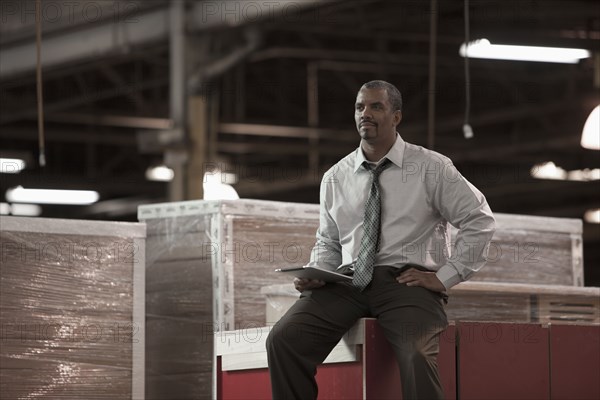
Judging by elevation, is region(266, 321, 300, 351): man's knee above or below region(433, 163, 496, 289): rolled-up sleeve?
below

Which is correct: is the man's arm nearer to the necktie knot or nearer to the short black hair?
the necktie knot

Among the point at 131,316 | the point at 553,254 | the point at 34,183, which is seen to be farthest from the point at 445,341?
the point at 34,183

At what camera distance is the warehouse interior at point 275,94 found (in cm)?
1396

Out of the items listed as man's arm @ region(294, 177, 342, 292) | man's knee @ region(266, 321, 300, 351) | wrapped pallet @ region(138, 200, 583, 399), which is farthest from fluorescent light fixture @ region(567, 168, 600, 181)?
man's knee @ region(266, 321, 300, 351)

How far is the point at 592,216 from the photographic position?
82.4 feet

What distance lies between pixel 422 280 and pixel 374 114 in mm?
950

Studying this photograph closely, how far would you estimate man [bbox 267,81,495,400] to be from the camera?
556cm

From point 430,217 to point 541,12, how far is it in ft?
32.4

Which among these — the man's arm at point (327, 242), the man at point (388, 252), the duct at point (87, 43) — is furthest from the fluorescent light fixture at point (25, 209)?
the man at point (388, 252)

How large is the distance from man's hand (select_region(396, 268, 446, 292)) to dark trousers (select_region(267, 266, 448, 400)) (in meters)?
0.03

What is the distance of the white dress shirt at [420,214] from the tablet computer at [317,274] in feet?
0.72

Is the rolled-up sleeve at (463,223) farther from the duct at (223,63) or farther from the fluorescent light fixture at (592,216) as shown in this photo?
the fluorescent light fixture at (592,216)

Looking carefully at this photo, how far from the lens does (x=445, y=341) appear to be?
5.89m

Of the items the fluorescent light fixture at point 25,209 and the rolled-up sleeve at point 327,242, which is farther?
the fluorescent light fixture at point 25,209
